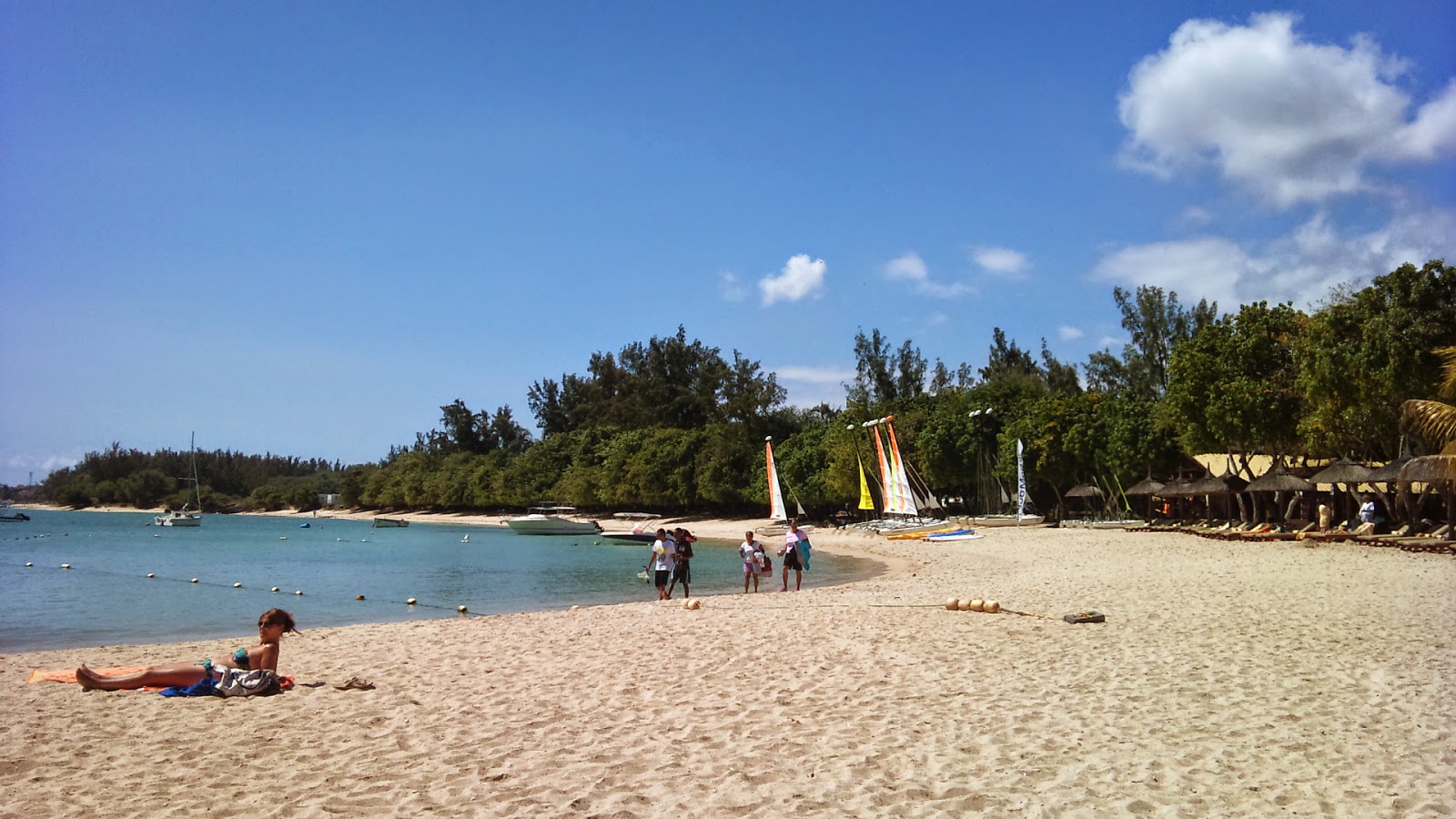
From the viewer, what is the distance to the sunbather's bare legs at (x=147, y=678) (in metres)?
9.73

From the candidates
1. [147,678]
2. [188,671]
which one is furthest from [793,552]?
[147,678]

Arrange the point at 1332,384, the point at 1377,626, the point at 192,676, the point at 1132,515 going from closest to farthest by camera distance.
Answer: the point at 192,676, the point at 1377,626, the point at 1332,384, the point at 1132,515

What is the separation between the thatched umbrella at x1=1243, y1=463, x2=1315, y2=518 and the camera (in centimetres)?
3234

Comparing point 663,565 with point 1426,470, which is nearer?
point 663,565

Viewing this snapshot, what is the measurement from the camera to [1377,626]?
12.1 meters

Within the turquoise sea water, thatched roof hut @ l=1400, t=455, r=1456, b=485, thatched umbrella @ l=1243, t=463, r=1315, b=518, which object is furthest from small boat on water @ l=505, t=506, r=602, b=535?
thatched roof hut @ l=1400, t=455, r=1456, b=485

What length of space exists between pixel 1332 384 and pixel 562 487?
7344 cm

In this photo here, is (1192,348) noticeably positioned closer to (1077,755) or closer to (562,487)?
(1077,755)

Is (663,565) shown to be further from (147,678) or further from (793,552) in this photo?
(147,678)

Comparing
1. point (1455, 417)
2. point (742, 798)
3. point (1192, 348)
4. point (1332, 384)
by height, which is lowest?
point (742, 798)

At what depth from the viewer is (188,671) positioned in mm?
9758

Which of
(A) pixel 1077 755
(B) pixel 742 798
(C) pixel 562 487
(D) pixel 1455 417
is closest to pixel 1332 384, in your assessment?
(D) pixel 1455 417

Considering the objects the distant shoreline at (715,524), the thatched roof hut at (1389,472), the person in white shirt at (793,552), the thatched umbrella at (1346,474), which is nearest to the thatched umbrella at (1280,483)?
the thatched umbrella at (1346,474)

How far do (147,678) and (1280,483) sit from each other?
111ft
